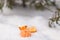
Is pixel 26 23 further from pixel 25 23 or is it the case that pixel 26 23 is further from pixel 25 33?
pixel 25 33

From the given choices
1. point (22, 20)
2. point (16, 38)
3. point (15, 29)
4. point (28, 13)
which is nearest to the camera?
point (16, 38)

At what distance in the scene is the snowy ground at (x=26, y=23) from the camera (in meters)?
1.19

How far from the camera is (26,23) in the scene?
1.35m

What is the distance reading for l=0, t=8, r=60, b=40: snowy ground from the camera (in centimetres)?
119

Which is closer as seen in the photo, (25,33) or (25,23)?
(25,33)

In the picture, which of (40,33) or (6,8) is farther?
(6,8)

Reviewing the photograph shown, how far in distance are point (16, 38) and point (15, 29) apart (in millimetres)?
116

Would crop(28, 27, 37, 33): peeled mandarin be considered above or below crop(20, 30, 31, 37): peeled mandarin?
above

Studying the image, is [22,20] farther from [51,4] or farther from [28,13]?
[51,4]

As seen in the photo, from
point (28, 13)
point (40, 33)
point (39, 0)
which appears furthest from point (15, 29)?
point (39, 0)

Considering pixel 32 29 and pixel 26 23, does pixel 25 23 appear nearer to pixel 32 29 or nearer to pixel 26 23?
pixel 26 23

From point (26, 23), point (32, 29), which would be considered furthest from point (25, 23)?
point (32, 29)

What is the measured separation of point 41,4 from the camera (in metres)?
1.53

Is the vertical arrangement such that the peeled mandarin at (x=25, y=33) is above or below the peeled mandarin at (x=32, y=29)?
below
